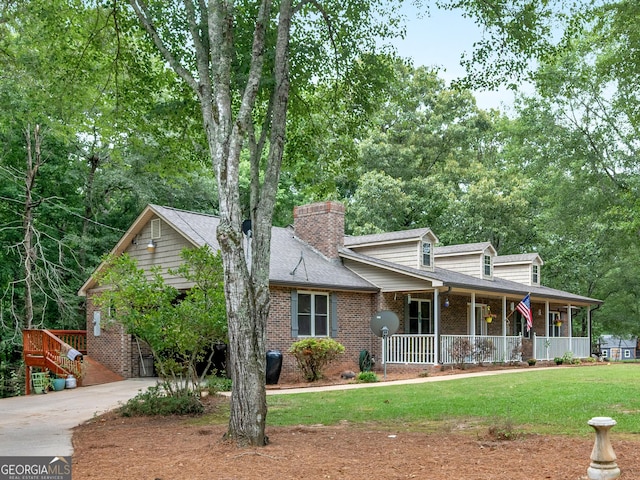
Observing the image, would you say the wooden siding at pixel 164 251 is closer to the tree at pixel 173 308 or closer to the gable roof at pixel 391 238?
the gable roof at pixel 391 238

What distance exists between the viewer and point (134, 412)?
11.4 metres

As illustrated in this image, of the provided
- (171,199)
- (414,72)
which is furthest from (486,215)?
(171,199)

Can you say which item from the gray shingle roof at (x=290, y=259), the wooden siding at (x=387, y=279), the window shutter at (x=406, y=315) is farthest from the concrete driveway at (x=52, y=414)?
the window shutter at (x=406, y=315)

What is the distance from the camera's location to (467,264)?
26594mm

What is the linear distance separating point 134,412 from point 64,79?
5991 mm

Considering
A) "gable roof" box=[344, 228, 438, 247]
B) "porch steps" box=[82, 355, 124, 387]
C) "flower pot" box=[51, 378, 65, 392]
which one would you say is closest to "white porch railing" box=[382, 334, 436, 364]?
"gable roof" box=[344, 228, 438, 247]

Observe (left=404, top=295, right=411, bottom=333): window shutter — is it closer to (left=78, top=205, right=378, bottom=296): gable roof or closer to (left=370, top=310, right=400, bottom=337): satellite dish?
(left=78, top=205, right=378, bottom=296): gable roof

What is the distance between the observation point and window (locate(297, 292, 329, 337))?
19547mm

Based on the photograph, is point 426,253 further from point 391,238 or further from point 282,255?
point 282,255

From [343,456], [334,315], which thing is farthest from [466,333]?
[343,456]

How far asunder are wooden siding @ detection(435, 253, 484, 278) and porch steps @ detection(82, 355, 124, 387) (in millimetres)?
13103

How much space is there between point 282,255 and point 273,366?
444 cm

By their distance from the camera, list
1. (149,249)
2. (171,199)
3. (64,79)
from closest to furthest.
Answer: (64,79) < (149,249) < (171,199)

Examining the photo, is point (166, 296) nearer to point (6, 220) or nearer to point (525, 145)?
point (6, 220)
